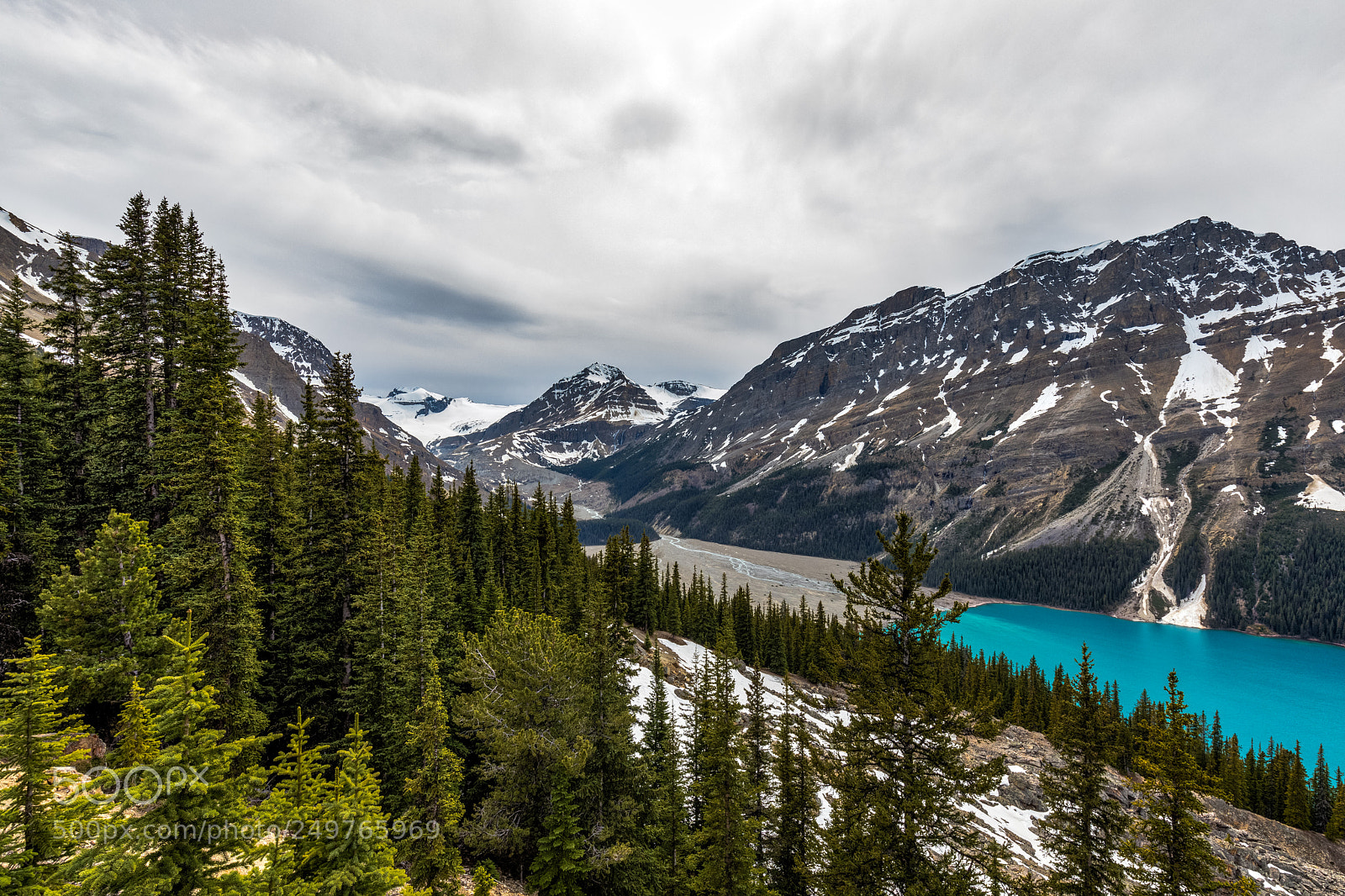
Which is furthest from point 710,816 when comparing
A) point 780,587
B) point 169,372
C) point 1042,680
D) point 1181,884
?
point 780,587

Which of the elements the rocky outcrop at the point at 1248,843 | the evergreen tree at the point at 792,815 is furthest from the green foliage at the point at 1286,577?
the evergreen tree at the point at 792,815

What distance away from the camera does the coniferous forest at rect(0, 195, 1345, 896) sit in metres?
8.74

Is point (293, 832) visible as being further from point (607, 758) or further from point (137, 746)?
point (607, 758)

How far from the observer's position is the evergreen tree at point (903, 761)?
12.0m

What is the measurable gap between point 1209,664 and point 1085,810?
5904 inches

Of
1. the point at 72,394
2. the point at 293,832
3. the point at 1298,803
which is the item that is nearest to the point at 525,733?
the point at 293,832

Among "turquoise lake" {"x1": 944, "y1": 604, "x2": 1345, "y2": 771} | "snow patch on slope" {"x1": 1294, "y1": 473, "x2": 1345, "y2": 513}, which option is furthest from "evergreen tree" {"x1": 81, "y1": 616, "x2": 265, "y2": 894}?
"snow patch on slope" {"x1": 1294, "y1": 473, "x2": 1345, "y2": 513}

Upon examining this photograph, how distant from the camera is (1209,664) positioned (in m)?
115

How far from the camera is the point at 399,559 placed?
25.8 m

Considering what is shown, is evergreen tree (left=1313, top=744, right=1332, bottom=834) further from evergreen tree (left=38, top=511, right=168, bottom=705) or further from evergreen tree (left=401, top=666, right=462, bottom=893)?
evergreen tree (left=38, top=511, right=168, bottom=705)

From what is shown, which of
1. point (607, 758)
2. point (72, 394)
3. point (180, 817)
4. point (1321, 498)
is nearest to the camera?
point (180, 817)

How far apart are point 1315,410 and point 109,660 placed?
318 m

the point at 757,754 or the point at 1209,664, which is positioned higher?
the point at 757,754

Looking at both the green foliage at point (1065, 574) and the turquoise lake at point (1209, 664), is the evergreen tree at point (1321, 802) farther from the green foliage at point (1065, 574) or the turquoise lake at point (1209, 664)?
the green foliage at point (1065, 574)
